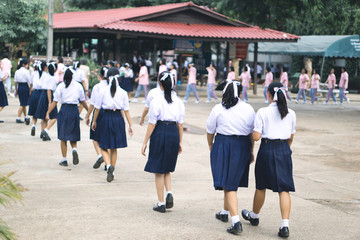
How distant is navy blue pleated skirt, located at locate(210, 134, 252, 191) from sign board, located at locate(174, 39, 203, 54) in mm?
21768

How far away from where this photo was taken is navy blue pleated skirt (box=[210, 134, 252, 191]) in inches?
239

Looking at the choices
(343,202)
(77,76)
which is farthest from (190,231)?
(77,76)

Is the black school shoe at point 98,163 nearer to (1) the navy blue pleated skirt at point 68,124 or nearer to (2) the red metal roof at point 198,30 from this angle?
(1) the navy blue pleated skirt at point 68,124

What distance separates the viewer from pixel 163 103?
682cm

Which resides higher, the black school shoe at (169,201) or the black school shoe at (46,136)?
the black school shoe at (169,201)

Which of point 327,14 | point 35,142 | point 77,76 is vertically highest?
point 327,14

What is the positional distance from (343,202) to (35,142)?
685cm

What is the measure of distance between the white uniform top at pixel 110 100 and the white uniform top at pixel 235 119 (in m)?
2.86

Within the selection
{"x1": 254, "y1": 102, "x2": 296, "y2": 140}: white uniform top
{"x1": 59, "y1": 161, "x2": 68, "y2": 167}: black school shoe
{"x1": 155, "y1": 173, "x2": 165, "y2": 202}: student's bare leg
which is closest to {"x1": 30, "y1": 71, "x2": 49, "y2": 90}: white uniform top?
{"x1": 59, "y1": 161, "x2": 68, "y2": 167}: black school shoe

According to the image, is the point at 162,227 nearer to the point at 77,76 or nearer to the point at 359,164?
the point at 359,164

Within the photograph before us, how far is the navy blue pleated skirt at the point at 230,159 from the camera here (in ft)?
19.9

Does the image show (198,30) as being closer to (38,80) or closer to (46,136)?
(38,80)

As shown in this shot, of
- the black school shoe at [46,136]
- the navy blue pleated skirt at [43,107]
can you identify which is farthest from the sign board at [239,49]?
the black school shoe at [46,136]

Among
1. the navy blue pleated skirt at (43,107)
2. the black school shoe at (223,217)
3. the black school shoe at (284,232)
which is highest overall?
the navy blue pleated skirt at (43,107)
